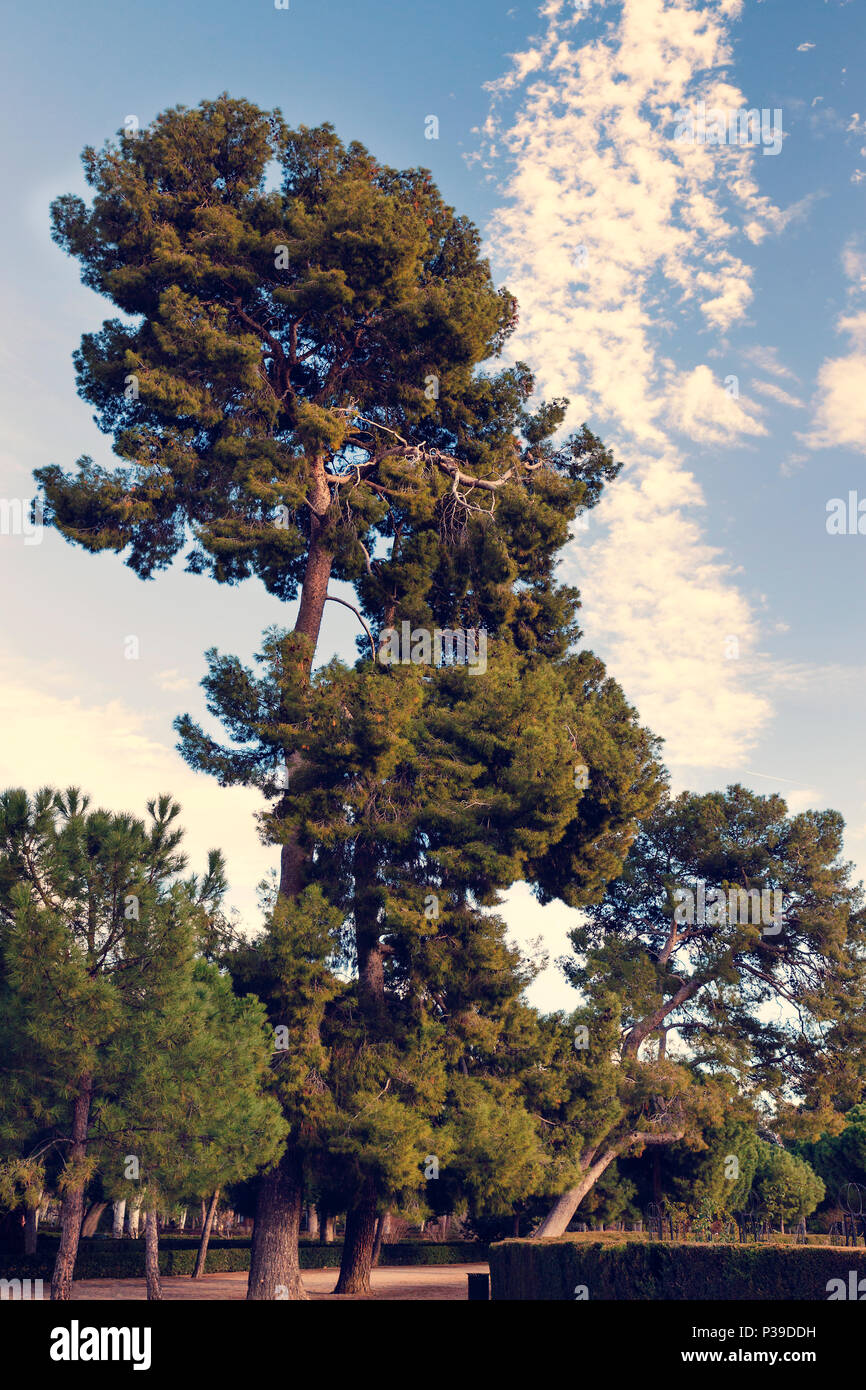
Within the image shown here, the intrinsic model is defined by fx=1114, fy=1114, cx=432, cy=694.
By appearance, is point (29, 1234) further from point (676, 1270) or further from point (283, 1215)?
point (676, 1270)

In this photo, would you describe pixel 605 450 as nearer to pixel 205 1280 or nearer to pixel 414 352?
pixel 414 352

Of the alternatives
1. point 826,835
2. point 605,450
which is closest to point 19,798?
point 605,450

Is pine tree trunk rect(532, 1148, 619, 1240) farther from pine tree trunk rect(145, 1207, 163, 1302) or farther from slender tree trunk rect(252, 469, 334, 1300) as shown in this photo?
pine tree trunk rect(145, 1207, 163, 1302)

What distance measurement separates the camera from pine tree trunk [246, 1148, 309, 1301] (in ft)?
69.5

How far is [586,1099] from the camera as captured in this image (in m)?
25.7

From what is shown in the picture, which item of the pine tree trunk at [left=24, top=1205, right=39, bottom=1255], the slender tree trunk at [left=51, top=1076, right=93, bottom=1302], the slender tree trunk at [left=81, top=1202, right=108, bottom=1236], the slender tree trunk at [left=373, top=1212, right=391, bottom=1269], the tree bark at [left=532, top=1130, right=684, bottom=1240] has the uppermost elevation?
the slender tree trunk at [left=51, top=1076, right=93, bottom=1302]

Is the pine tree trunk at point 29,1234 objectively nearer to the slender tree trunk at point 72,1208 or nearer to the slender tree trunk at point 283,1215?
the slender tree trunk at point 283,1215

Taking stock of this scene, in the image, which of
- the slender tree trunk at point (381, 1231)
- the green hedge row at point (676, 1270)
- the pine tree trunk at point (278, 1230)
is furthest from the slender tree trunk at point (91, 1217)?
the green hedge row at point (676, 1270)

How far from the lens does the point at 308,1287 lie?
30688mm

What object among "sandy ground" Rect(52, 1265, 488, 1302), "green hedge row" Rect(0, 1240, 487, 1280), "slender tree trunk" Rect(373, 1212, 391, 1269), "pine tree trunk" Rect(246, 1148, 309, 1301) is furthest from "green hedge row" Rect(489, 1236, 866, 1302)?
"slender tree trunk" Rect(373, 1212, 391, 1269)

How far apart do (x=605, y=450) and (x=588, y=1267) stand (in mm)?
18679

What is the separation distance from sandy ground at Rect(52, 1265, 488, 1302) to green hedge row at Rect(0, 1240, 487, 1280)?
820mm

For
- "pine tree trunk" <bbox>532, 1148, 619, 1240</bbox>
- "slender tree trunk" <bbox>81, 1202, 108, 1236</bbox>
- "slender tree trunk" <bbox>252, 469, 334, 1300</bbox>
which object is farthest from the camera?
"slender tree trunk" <bbox>81, 1202, 108, 1236</bbox>

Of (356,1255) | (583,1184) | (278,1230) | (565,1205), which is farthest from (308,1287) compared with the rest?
(278,1230)
